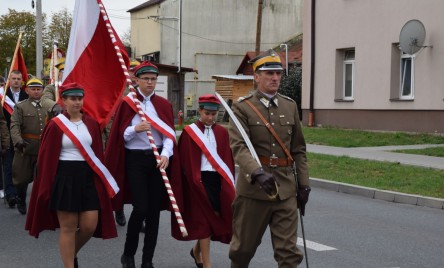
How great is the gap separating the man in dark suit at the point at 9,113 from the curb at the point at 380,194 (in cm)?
543

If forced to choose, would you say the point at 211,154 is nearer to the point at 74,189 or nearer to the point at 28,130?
the point at 74,189

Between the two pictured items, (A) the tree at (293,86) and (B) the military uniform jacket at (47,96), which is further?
(A) the tree at (293,86)

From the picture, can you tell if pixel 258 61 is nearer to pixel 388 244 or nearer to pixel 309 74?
pixel 388 244

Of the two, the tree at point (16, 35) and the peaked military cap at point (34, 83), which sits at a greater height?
the tree at point (16, 35)

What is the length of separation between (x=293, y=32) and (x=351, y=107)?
2910 cm

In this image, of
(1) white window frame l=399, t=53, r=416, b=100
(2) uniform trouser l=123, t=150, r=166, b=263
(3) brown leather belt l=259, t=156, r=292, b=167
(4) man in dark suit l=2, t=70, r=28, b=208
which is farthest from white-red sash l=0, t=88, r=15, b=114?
(1) white window frame l=399, t=53, r=416, b=100

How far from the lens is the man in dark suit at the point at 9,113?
447 inches

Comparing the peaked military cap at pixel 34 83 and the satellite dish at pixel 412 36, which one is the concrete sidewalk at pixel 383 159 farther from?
the peaked military cap at pixel 34 83

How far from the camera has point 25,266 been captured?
7.61m

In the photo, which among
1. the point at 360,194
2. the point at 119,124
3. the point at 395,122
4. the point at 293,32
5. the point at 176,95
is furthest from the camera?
the point at 293,32

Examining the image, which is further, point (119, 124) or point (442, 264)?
point (442, 264)

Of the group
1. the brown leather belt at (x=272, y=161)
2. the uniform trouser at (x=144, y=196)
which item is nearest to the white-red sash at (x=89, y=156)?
the uniform trouser at (x=144, y=196)

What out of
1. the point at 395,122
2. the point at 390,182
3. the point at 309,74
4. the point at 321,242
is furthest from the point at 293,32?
the point at 321,242

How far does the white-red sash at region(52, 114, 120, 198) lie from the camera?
6477 mm
